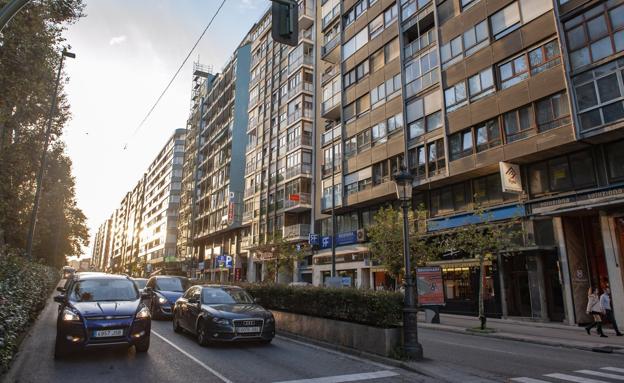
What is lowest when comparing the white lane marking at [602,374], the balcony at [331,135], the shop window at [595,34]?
the white lane marking at [602,374]

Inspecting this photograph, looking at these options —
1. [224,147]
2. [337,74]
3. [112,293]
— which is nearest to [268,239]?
[337,74]

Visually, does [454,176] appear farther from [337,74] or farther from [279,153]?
[279,153]

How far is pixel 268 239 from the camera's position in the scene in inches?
1702

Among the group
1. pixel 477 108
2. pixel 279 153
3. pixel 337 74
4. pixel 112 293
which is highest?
pixel 337 74

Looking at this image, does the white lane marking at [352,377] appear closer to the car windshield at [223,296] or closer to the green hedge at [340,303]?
the green hedge at [340,303]

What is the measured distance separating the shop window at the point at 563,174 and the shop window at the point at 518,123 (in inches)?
65.4

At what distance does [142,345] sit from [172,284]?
8.53 m

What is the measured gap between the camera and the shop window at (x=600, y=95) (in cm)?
1655

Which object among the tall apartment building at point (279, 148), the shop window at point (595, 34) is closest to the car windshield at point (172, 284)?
the shop window at point (595, 34)

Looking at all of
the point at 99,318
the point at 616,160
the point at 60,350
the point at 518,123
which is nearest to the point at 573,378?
the point at 99,318

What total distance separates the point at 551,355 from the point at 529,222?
11.0 m

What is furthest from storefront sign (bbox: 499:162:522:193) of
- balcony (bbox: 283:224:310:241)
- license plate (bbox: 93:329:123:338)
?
balcony (bbox: 283:224:310:241)

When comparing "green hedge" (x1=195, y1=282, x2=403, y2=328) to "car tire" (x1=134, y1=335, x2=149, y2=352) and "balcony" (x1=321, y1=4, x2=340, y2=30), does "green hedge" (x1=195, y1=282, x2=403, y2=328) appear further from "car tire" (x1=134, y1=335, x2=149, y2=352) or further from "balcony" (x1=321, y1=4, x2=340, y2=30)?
"balcony" (x1=321, y1=4, x2=340, y2=30)

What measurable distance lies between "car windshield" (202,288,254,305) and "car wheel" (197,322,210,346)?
739 millimetres
